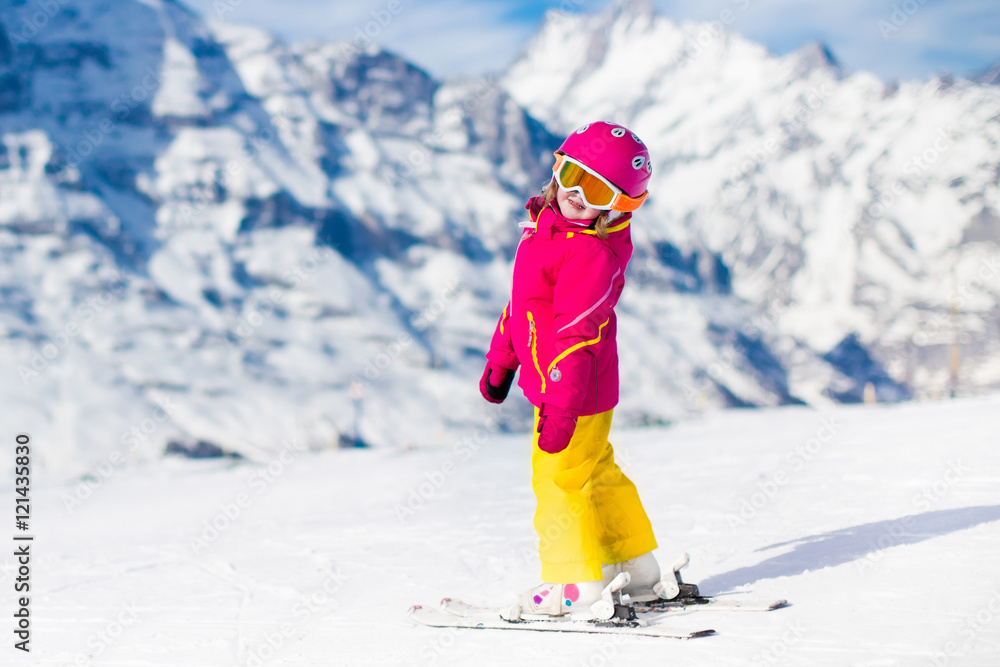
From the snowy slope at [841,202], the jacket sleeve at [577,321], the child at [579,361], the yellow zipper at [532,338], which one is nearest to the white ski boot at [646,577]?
the child at [579,361]

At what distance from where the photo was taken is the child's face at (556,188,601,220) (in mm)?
2744

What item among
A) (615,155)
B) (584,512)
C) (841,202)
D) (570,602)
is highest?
(841,202)

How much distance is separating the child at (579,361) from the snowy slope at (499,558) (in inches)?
11.5

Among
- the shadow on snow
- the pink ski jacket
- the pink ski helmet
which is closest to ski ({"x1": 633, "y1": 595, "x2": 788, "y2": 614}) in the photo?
the shadow on snow

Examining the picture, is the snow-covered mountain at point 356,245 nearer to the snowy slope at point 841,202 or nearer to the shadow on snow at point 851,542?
the snowy slope at point 841,202

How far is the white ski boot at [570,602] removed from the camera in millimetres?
2609

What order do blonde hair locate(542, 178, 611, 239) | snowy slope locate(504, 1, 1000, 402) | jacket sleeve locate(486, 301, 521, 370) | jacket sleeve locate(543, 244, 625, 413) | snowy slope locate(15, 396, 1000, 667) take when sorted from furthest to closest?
snowy slope locate(504, 1, 1000, 402) < jacket sleeve locate(486, 301, 521, 370) < blonde hair locate(542, 178, 611, 239) < jacket sleeve locate(543, 244, 625, 413) < snowy slope locate(15, 396, 1000, 667)

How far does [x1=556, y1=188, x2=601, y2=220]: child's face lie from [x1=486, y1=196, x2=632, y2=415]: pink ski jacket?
0.10 feet

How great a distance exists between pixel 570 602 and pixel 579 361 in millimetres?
804

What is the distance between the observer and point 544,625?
8.57 ft

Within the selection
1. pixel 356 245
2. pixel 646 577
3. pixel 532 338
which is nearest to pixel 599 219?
pixel 532 338

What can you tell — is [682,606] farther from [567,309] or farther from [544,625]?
[567,309]

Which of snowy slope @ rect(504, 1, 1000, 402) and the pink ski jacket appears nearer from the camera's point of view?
the pink ski jacket

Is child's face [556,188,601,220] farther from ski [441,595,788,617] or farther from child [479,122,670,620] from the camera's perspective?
ski [441,595,788,617]
